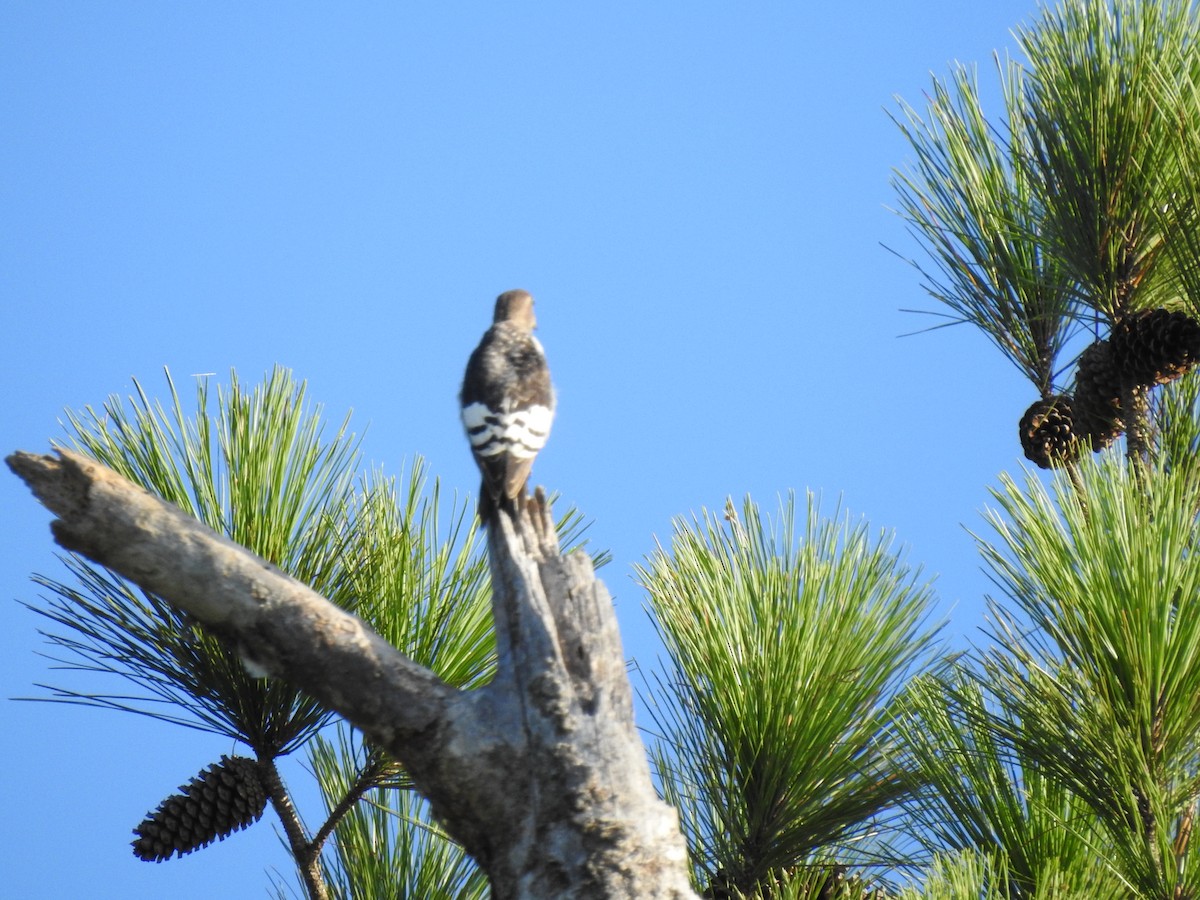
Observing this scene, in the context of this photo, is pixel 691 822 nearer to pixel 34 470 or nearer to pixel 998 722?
pixel 998 722

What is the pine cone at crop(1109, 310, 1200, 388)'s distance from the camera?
2021 mm

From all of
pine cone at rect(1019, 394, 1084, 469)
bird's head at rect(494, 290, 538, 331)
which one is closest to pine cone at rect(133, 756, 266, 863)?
bird's head at rect(494, 290, 538, 331)

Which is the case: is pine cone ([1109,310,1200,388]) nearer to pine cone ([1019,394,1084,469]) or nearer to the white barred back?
pine cone ([1019,394,1084,469])

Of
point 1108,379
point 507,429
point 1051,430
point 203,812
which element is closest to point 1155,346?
point 1108,379

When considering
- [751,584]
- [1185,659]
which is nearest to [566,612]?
[751,584]

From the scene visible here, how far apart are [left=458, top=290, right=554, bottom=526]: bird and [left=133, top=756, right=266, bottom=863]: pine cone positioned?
0.52 meters

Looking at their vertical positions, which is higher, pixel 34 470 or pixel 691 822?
pixel 34 470

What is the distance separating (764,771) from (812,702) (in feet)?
0.40

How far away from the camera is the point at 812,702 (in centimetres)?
182

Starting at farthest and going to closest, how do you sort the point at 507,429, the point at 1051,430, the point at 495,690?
the point at 1051,430 < the point at 507,429 < the point at 495,690

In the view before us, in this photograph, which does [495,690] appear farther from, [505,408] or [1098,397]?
[1098,397]

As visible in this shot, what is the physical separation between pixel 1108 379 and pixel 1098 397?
0.15 ft

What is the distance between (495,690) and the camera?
60.6 inches

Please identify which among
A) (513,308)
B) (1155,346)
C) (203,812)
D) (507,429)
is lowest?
(203,812)
